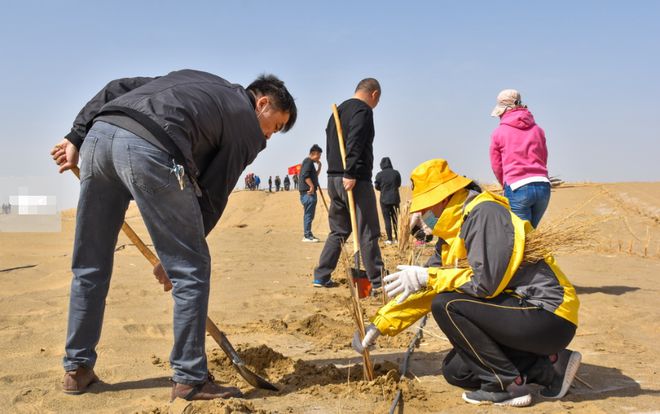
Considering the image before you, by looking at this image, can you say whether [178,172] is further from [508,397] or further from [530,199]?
[530,199]

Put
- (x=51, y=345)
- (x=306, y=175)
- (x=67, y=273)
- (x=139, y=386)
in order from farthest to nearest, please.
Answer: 1. (x=306, y=175)
2. (x=67, y=273)
3. (x=51, y=345)
4. (x=139, y=386)

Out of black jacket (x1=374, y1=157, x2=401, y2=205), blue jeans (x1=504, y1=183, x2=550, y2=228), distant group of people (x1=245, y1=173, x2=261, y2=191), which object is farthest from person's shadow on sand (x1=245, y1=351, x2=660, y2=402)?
distant group of people (x1=245, y1=173, x2=261, y2=191)

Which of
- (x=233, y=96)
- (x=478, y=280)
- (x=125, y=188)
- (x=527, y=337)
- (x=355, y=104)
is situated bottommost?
(x=527, y=337)

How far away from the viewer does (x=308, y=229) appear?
454 inches

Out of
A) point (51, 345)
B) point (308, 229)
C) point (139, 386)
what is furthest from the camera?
point (308, 229)

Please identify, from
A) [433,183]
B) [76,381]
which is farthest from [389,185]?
[76,381]

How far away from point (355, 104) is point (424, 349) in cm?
248

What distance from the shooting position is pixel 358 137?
5328 mm

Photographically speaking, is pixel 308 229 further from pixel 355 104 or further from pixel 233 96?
pixel 233 96

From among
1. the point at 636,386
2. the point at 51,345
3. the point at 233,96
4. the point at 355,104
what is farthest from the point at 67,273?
the point at 636,386

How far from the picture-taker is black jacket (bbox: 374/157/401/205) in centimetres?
1070

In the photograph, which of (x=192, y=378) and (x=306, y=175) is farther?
(x=306, y=175)

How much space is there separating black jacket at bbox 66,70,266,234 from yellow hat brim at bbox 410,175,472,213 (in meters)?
Answer: 0.80

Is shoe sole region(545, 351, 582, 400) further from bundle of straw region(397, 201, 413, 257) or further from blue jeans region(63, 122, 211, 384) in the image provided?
bundle of straw region(397, 201, 413, 257)
